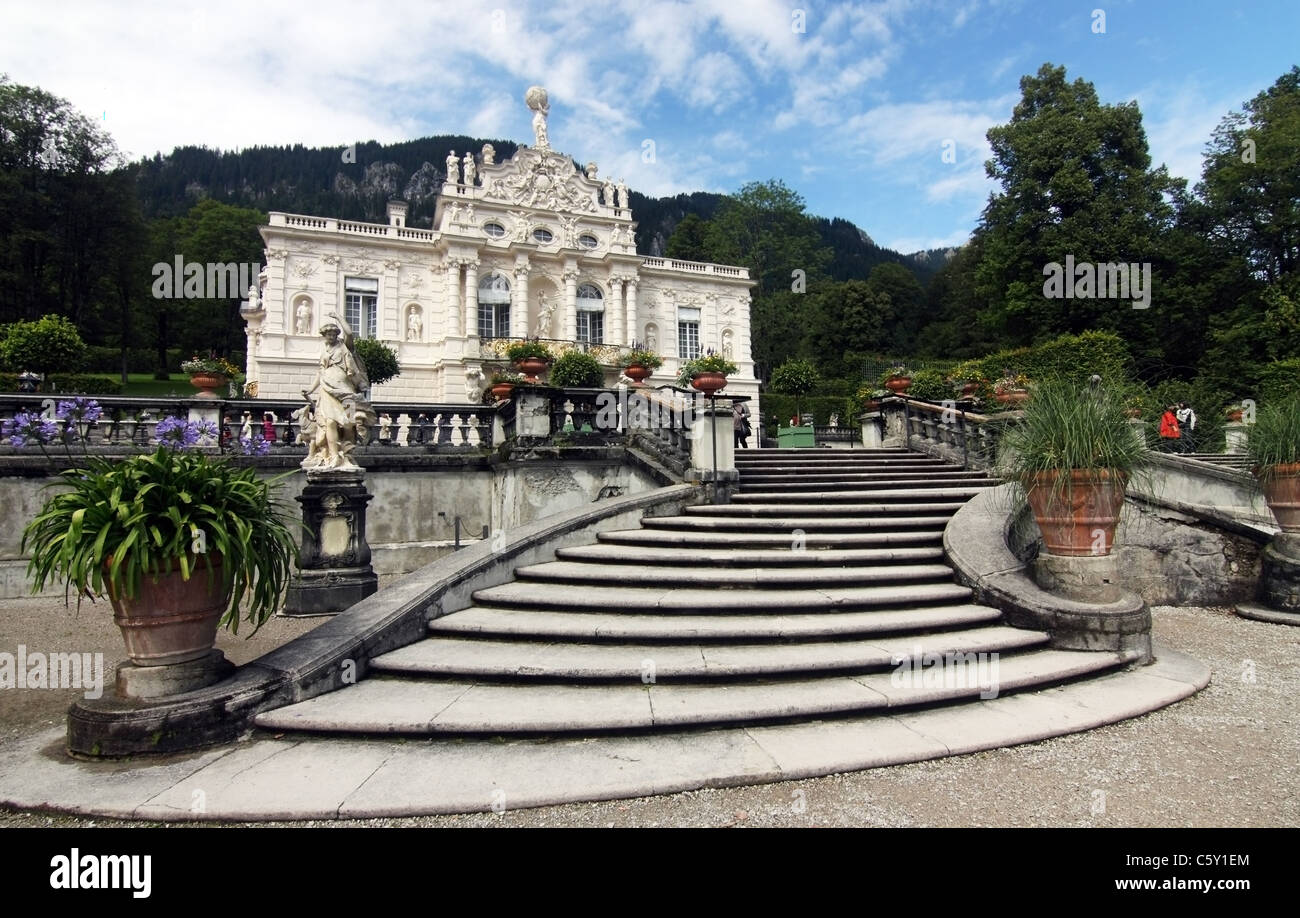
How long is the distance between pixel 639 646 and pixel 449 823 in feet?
6.82

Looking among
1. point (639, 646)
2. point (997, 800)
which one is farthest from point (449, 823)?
point (997, 800)

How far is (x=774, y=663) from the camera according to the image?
4.17 meters

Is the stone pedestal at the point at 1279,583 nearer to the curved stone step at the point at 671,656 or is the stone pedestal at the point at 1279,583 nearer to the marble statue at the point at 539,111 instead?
the curved stone step at the point at 671,656

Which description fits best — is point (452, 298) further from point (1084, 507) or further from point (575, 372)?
point (1084, 507)

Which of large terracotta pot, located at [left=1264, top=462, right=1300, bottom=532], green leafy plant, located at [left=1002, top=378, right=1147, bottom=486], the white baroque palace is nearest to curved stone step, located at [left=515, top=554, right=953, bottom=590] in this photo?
green leafy plant, located at [left=1002, top=378, right=1147, bottom=486]

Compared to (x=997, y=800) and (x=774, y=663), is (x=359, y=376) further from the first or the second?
(x=997, y=800)

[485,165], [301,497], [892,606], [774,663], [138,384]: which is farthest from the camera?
[138,384]

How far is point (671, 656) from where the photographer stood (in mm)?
4441

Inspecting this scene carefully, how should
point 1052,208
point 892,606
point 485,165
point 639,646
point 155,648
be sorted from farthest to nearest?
point 485,165 < point 1052,208 < point 892,606 < point 639,646 < point 155,648

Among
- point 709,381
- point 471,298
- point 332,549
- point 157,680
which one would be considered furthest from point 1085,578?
point 471,298

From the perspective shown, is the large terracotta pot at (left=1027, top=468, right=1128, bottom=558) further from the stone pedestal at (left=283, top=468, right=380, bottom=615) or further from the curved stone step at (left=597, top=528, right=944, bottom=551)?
the stone pedestal at (left=283, top=468, right=380, bottom=615)

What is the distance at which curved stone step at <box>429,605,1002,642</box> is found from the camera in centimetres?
464

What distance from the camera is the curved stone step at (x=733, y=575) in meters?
5.62

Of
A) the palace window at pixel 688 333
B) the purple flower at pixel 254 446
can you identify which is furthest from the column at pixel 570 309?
the purple flower at pixel 254 446
